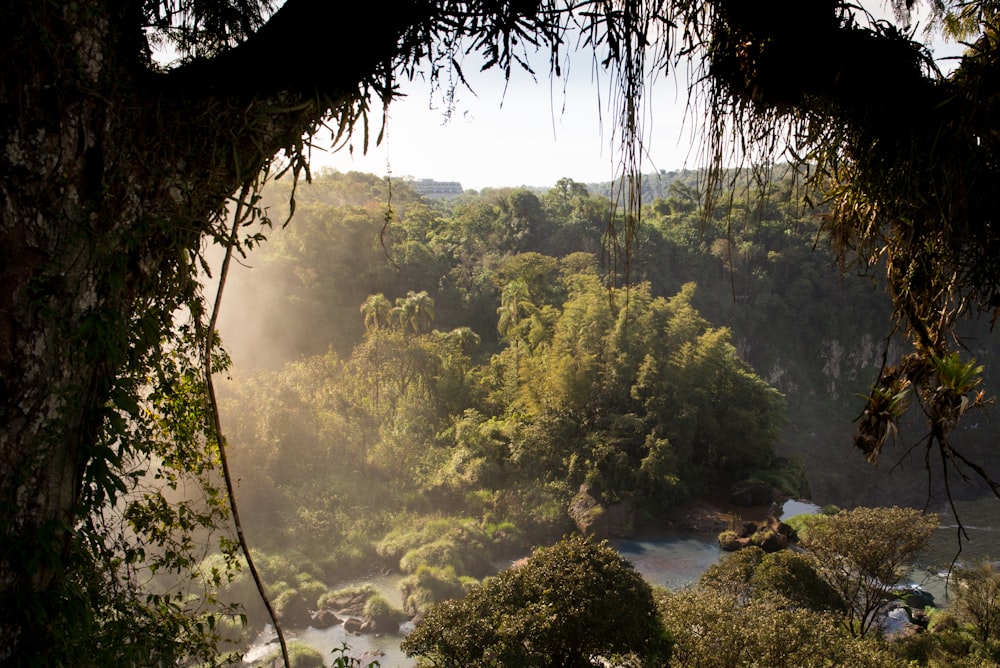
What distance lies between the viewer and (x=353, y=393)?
17.6 m

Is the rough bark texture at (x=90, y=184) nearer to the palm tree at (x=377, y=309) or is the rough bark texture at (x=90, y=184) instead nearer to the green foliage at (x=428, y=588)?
the green foliage at (x=428, y=588)

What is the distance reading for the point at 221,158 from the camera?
4.12 ft

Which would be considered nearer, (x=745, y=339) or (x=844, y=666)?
(x=844, y=666)

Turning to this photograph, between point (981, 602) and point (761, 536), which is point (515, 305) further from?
point (981, 602)

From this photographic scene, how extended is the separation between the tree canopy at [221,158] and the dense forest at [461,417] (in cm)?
842

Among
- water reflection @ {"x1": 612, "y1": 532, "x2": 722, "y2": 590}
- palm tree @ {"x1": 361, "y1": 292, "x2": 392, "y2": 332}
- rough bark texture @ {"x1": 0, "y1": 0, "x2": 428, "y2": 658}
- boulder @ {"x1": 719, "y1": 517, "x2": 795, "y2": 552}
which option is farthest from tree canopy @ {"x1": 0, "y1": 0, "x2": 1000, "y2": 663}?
palm tree @ {"x1": 361, "y1": 292, "x2": 392, "y2": 332}

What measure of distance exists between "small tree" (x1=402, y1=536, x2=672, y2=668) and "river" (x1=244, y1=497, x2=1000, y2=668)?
190cm

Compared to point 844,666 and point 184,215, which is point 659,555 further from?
point 184,215

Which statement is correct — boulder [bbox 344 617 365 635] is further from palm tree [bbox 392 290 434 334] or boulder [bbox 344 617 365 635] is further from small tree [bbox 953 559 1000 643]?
palm tree [bbox 392 290 434 334]

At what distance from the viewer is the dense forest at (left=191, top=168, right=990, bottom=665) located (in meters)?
14.9

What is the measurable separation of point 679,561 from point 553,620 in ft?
31.6

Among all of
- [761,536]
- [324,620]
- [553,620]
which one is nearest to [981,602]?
[761,536]

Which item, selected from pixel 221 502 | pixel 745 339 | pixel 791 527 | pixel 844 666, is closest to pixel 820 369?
pixel 745 339

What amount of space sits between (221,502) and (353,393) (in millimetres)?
16213
